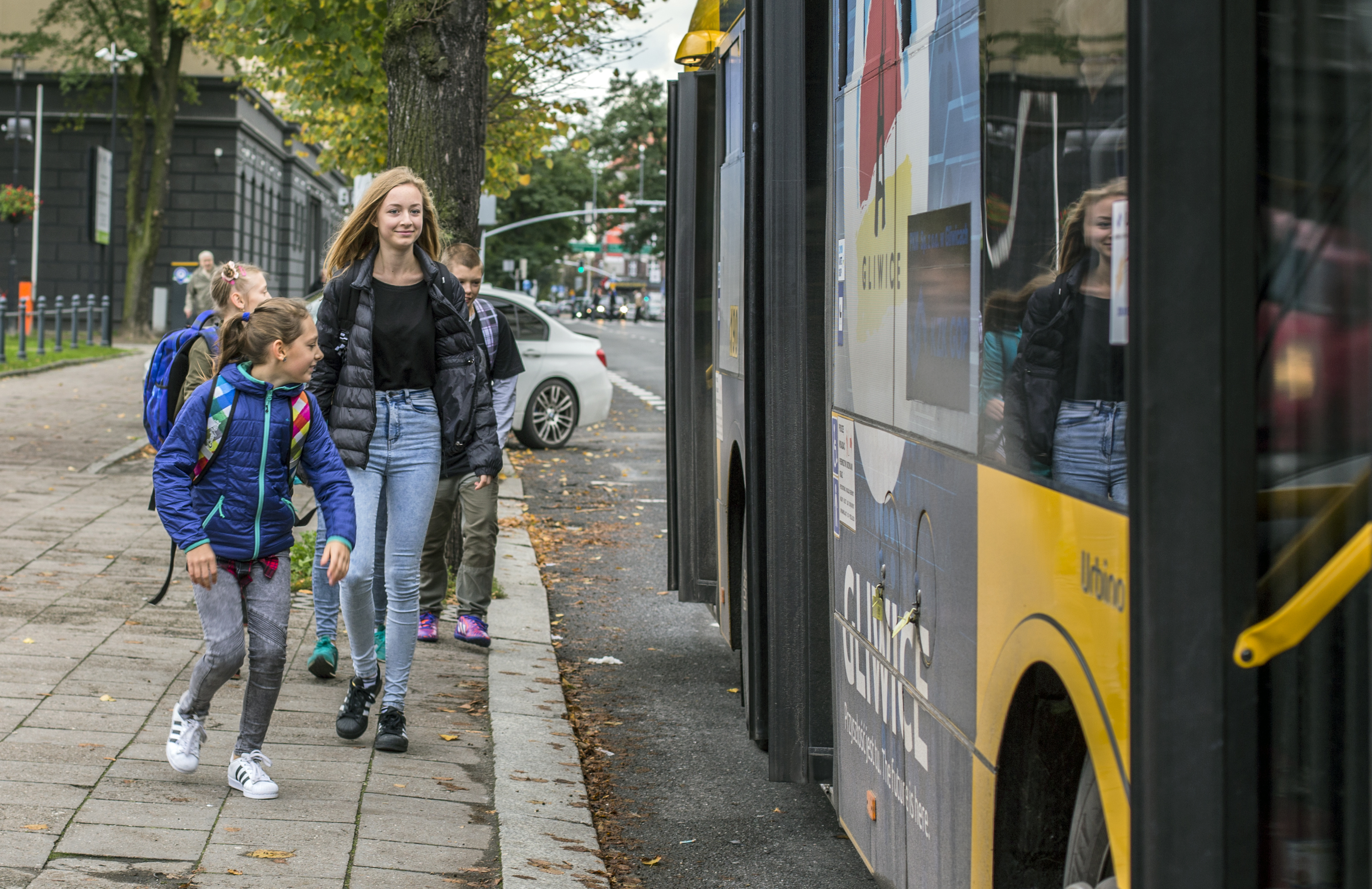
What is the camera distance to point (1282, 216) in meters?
1.73

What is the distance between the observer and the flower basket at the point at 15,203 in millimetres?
33750

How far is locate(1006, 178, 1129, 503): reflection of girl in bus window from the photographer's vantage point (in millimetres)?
2092

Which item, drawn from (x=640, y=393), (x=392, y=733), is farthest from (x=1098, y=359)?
(x=640, y=393)

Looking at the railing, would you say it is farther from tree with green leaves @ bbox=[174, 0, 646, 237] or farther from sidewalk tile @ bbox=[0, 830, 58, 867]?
sidewalk tile @ bbox=[0, 830, 58, 867]

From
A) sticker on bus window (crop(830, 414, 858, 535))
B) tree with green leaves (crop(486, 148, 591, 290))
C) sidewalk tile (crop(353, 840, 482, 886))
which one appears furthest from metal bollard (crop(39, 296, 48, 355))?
tree with green leaves (crop(486, 148, 591, 290))

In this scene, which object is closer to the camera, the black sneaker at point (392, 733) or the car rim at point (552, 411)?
the black sneaker at point (392, 733)

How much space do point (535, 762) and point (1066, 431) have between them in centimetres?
335

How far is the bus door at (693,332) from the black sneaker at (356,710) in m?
1.84

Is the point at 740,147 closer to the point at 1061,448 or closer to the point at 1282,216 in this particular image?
the point at 1061,448

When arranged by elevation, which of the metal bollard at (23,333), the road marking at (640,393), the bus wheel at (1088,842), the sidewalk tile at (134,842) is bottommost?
the sidewalk tile at (134,842)

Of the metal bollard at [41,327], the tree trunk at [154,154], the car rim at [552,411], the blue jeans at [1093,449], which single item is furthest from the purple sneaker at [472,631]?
the tree trunk at [154,154]

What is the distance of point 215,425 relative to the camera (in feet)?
14.5

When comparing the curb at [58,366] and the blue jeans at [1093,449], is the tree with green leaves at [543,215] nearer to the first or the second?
the curb at [58,366]

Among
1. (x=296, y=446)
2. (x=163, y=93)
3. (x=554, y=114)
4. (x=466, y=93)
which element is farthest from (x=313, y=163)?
(x=296, y=446)
